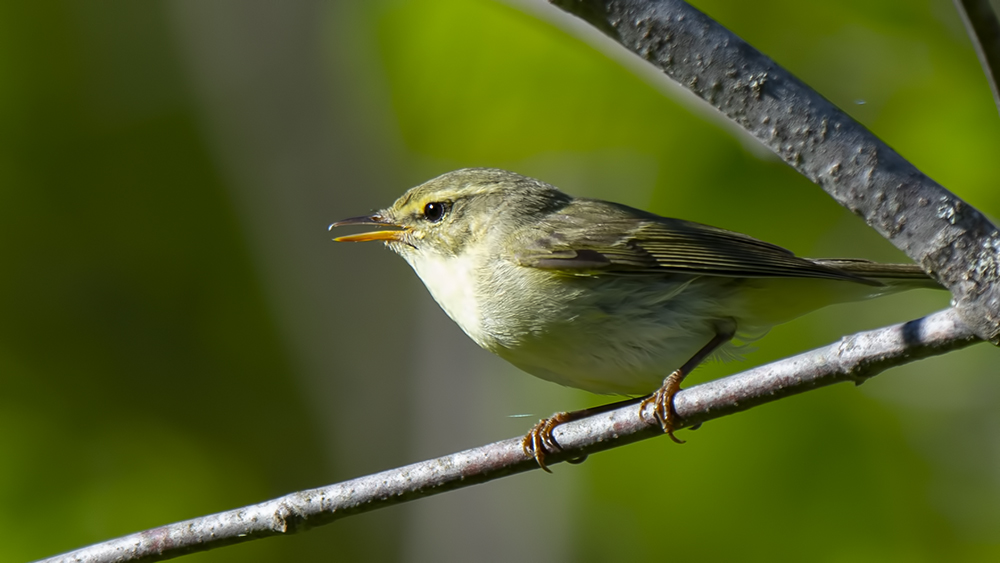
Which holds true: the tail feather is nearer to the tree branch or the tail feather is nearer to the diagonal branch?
the diagonal branch

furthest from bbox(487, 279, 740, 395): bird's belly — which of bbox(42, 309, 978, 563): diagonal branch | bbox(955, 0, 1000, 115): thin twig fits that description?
bbox(955, 0, 1000, 115): thin twig

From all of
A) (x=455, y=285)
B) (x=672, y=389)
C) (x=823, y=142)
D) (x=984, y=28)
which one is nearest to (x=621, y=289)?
(x=672, y=389)

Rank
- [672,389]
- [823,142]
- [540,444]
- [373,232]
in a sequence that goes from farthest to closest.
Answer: [373,232], [672,389], [540,444], [823,142]

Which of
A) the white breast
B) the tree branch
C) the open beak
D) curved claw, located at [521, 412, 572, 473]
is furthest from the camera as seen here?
the open beak

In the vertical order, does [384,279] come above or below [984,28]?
below

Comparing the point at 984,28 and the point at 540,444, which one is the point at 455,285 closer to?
the point at 540,444

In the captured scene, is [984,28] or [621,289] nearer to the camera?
[984,28]

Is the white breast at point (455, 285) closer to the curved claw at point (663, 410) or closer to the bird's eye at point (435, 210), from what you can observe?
the bird's eye at point (435, 210)
